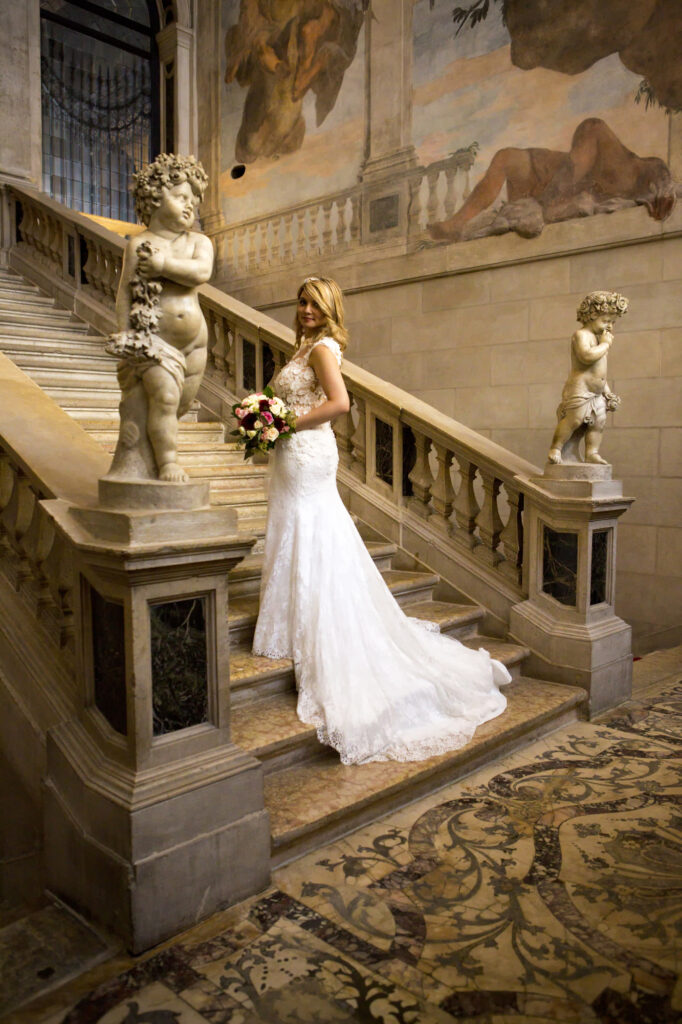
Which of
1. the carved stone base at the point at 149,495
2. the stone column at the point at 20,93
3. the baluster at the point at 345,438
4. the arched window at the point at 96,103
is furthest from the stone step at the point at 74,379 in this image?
the arched window at the point at 96,103

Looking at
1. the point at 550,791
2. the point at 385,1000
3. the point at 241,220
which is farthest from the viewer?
the point at 241,220

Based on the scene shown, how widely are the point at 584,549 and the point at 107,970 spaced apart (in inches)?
130

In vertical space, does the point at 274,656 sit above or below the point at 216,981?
above

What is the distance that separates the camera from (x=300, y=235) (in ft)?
30.1

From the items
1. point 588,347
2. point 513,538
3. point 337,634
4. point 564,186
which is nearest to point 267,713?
point 337,634

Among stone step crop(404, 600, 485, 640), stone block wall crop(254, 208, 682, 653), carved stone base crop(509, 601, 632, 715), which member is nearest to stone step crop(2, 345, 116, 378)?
stone block wall crop(254, 208, 682, 653)

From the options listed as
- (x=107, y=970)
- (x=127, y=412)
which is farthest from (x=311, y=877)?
(x=127, y=412)

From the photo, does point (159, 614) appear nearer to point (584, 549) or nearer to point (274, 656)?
point (274, 656)

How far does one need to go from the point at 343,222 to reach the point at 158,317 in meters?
6.50

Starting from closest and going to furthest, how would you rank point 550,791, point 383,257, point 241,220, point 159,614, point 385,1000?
point 385,1000 < point 159,614 < point 550,791 < point 383,257 < point 241,220

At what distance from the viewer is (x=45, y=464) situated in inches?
Result: 121

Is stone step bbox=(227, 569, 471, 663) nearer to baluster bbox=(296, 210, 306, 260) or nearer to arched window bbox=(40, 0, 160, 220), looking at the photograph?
baluster bbox=(296, 210, 306, 260)

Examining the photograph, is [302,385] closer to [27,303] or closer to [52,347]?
[52,347]

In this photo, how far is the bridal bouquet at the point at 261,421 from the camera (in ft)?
11.6
